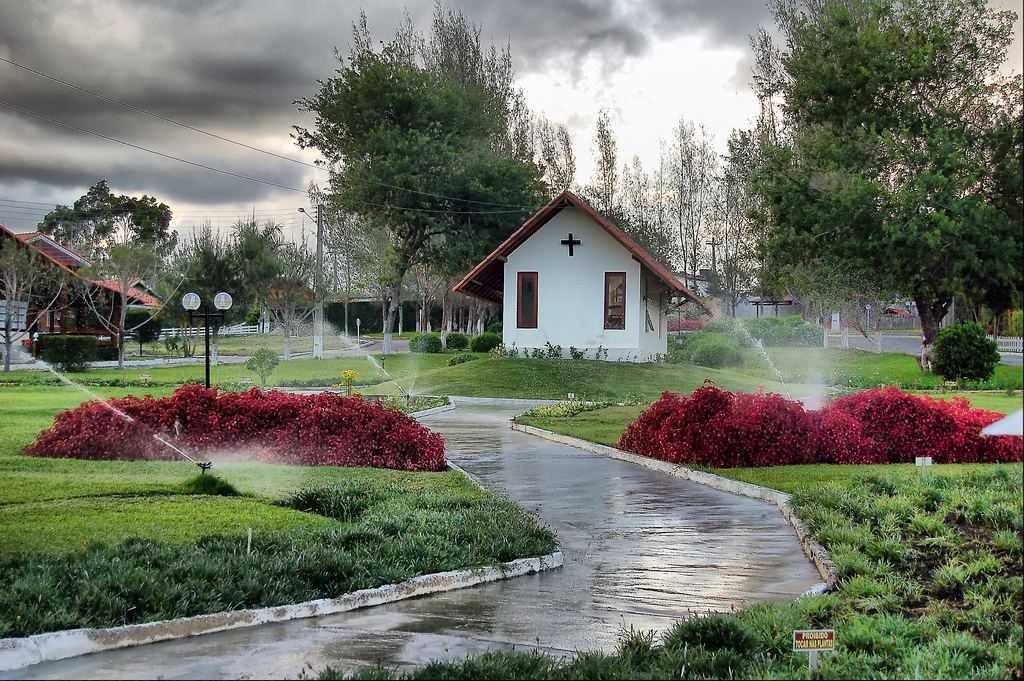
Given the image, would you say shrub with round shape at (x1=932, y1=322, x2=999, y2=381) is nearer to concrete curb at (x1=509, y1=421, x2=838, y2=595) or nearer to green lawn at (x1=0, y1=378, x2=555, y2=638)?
concrete curb at (x1=509, y1=421, x2=838, y2=595)

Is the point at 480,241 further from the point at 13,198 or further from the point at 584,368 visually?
the point at 13,198

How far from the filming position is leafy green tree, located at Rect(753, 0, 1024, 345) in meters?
14.0

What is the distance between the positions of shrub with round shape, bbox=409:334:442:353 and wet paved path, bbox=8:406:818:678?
34.1 meters

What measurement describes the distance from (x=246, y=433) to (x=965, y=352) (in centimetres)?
1353

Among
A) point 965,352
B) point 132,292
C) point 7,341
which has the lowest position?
point 965,352

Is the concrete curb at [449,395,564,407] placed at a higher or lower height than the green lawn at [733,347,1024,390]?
lower

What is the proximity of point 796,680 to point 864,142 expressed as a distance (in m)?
16.5

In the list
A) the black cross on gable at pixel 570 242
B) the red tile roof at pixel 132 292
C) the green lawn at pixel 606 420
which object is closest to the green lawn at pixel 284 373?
the red tile roof at pixel 132 292

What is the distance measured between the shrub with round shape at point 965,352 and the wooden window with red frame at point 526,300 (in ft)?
47.3

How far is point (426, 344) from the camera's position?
1805 inches

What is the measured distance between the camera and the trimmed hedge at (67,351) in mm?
20103

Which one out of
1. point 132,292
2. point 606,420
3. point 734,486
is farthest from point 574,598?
point 132,292

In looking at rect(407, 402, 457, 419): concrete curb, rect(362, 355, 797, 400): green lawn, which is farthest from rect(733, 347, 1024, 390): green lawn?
rect(407, 402, 457, 419): concrete curb

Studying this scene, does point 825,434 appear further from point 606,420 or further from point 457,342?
point 457,342
